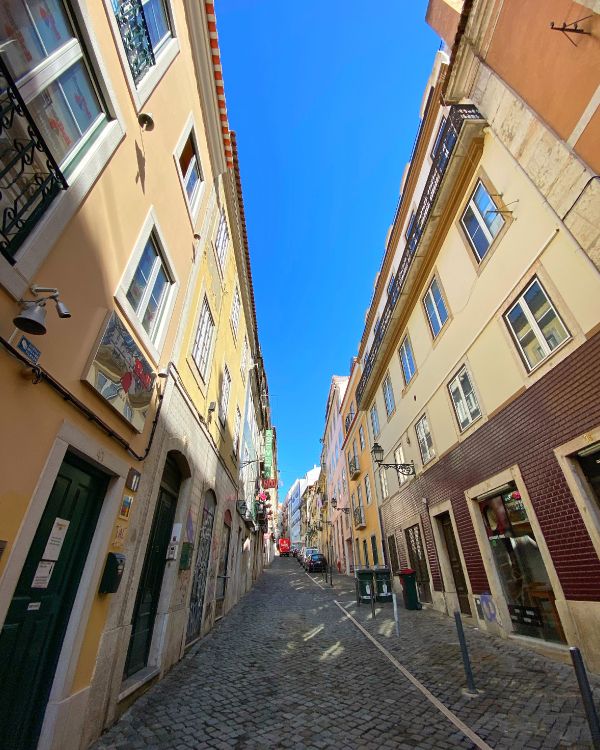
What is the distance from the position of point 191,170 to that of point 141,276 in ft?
12.8

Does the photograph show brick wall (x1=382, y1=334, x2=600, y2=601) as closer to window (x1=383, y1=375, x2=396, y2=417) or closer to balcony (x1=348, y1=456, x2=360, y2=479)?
window (x1=383, y1=375, x2=396, y2=417)

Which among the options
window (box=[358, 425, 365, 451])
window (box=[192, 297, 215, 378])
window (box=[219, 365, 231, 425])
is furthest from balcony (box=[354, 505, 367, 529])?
window (box=[192, 297, 215, 378])

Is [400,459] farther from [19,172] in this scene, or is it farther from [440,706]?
[19,172]

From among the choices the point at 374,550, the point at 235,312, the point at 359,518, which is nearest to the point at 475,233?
the point at 235,312

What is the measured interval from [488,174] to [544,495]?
23.3ft

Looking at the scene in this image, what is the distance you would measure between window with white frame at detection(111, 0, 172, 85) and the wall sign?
154 inches

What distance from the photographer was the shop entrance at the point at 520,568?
6.44m

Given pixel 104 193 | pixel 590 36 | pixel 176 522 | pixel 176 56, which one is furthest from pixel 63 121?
pixel 590 36

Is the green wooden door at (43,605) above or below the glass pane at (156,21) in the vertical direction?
below

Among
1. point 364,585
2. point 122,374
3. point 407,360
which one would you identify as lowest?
point 364,585

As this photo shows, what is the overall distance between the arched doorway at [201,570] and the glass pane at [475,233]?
30.3 ft

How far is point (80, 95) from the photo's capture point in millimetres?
3984

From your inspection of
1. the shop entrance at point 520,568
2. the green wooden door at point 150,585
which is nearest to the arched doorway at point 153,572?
the green wooden door at point 150,585

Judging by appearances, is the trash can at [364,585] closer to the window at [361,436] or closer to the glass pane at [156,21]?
the window at [361,436]
